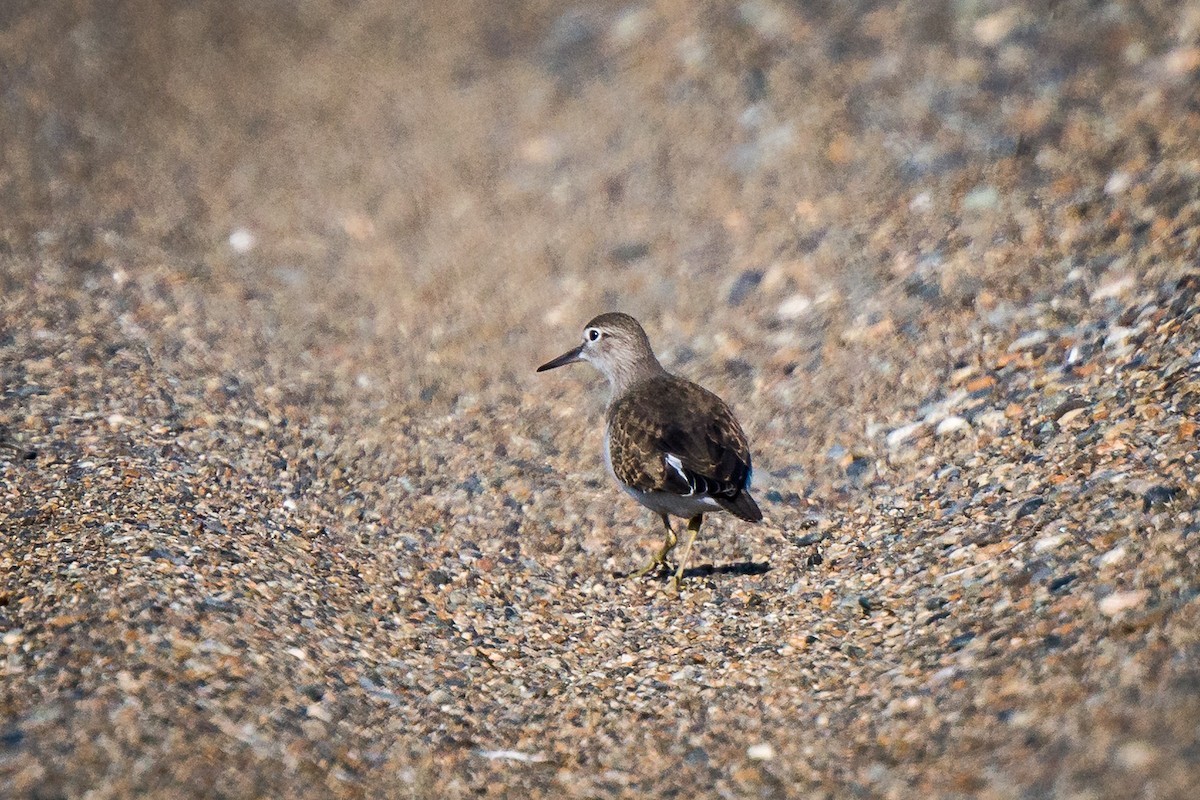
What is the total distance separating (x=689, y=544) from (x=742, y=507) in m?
0.68

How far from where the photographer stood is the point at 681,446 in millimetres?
7035

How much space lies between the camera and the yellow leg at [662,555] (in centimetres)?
738

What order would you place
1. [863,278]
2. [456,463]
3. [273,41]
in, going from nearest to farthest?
[456,463] → [863,278] → [273,41]

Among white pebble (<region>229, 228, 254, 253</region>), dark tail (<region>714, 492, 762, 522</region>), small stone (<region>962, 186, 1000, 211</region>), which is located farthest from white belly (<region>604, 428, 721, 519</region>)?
white pebble (<region>229, 228, 254, 253</region>)

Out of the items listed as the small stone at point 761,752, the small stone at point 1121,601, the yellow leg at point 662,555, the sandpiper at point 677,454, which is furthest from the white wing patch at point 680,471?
the small stone at point 1121,601

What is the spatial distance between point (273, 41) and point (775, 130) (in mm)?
5825

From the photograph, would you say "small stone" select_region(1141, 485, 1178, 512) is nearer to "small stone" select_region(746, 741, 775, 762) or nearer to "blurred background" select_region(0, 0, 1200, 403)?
"small stone" select_region(746, 741, 775, 762)

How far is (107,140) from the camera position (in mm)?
12164

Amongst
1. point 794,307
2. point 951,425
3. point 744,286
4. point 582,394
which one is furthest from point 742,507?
point 744,286

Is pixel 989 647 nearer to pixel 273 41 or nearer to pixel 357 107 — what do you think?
pixel 357 107

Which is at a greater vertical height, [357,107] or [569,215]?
[357,107]

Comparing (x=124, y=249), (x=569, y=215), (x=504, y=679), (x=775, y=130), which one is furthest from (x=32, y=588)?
(x=775, y=130)

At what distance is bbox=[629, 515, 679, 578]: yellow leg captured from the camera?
24.2 ft

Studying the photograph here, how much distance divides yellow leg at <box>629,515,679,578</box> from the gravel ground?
11 centimetres
